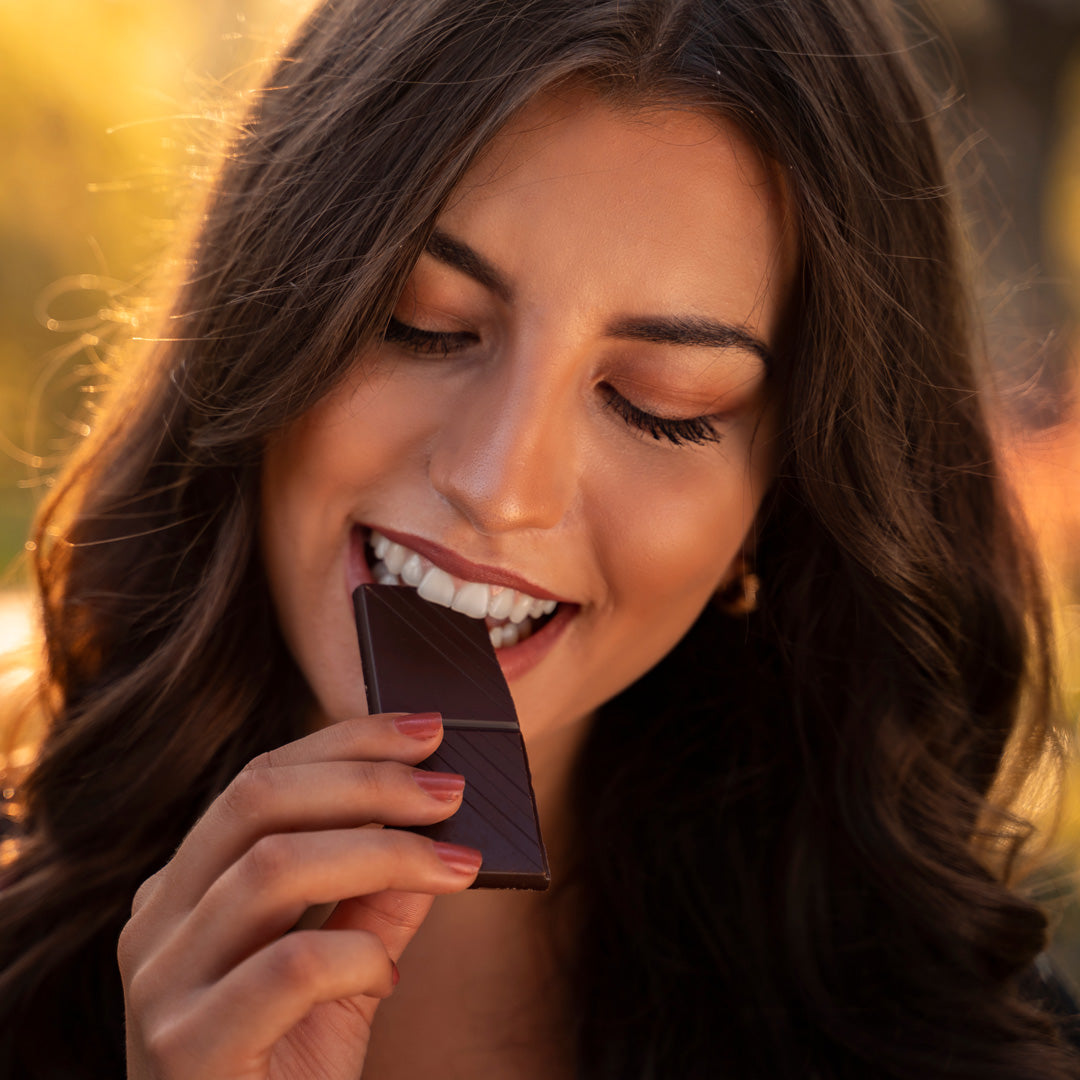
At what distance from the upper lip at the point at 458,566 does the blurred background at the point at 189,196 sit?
0.96 meters

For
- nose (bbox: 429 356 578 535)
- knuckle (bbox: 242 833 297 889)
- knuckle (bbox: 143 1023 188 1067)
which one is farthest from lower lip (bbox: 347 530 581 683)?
knuckle (bbox: 143 1023 188 1067)

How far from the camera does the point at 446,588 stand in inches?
80.7

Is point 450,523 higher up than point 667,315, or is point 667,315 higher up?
point 667,315

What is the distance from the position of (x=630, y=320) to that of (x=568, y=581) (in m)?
0.48

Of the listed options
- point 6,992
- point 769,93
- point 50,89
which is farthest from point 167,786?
point 50,89

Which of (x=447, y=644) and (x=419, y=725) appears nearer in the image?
(x=419, y=725)

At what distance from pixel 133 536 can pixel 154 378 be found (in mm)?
336

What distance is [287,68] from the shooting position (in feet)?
7.48

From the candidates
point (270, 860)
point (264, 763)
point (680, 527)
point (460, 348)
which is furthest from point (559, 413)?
point (270, 860)

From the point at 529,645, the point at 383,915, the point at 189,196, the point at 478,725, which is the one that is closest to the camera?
the point at 383,915

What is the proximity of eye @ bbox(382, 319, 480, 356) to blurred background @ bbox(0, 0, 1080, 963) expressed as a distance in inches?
27.7

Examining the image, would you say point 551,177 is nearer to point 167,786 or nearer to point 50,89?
point 167,786

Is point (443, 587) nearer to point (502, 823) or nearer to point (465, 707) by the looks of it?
point (465, 707)

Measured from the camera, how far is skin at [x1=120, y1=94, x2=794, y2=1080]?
141cm
